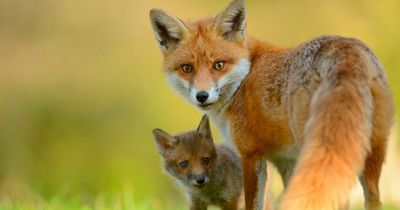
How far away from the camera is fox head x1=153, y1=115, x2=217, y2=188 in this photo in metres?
8.66

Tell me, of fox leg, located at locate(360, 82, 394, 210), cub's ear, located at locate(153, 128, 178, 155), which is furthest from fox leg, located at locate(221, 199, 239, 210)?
fox leg, located at locate(360, 82, 394, 210)

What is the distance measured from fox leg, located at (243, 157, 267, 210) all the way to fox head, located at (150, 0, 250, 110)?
0.60 meters

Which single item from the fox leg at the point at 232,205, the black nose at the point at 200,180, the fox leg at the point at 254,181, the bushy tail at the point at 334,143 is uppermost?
the bushy tail at the point at 334,143

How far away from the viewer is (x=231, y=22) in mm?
8352

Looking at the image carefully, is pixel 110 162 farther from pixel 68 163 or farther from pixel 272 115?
pixel 272 115

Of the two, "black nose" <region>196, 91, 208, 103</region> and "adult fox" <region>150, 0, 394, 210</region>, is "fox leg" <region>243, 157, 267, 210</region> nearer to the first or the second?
"adult fox" <region>150, 0, 394, 210</region>

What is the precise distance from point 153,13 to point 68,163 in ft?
32.2

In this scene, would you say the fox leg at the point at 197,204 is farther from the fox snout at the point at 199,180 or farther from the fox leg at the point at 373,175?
the fox leg at the point at 373,175

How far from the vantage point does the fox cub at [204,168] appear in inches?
341

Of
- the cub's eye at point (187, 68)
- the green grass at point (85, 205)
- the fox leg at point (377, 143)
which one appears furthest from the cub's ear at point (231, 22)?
the fox leg at point (377, 143)

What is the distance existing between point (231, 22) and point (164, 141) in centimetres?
153

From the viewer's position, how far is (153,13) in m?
8.52

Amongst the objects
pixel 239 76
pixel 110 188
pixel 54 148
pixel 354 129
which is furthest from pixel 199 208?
pixel 54 148

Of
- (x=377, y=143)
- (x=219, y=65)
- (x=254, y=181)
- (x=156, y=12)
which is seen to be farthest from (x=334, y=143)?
(x=156, y=12)
